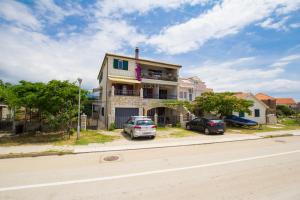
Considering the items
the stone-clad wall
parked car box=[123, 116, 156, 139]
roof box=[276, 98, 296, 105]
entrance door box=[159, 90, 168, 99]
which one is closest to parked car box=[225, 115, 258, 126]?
entrance door box=[159, 90, 168, 99]

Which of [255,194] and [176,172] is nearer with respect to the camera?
[255,194]

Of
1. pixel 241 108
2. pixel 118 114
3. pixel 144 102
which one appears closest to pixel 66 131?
pixel 118 114

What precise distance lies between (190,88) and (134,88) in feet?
44.5

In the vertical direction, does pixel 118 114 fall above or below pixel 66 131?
above

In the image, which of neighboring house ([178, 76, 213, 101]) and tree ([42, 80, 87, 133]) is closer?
tree ([42, 80, 87, 133])

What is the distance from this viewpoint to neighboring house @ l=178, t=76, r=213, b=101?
31266mm

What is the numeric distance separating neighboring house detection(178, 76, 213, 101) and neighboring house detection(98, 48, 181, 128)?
14.9 feet

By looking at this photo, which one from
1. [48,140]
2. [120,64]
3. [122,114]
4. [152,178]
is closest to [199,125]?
[122,114]

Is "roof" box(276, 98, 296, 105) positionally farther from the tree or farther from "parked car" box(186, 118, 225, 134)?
the tree

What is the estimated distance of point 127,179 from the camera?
18.5 ft

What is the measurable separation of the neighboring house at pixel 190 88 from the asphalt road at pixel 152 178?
74.9ft

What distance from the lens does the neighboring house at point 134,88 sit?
64.1 feet

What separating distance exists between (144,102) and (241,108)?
12192mm

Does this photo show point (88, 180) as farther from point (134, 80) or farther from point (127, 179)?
point (134, 80)
